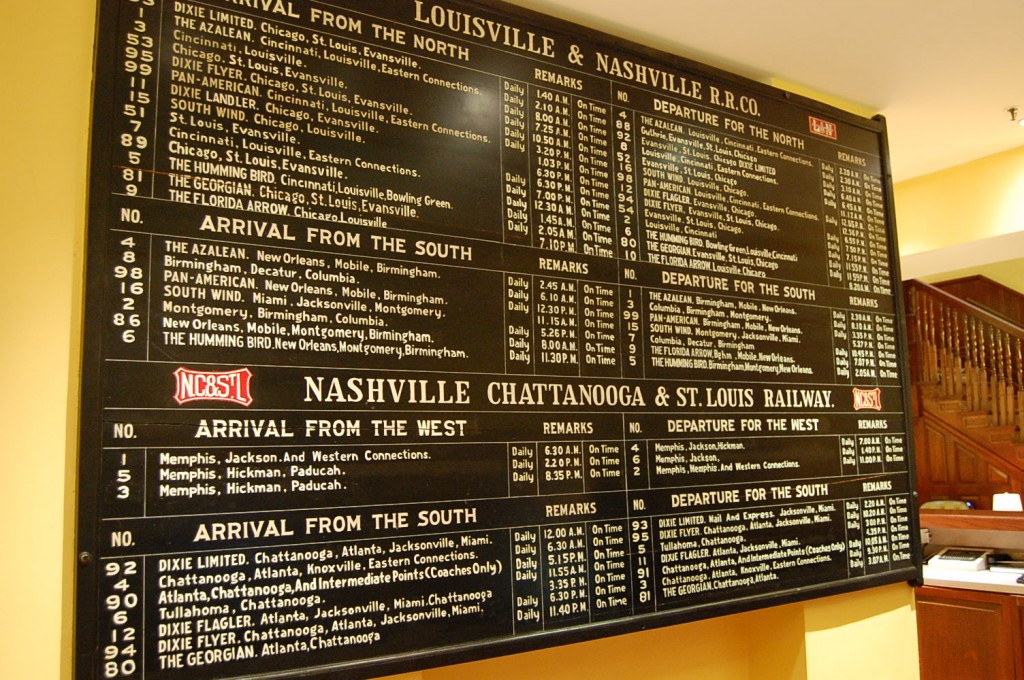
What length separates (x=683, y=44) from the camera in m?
2.52

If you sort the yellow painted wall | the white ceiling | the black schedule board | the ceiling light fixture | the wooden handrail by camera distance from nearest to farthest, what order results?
1. the black schedule board
2. the white ceiling
3. the ceiling light fixture
4. the yellow painted wall
5. the wooden handrail

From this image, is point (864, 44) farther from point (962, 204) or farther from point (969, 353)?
point (969, 353)

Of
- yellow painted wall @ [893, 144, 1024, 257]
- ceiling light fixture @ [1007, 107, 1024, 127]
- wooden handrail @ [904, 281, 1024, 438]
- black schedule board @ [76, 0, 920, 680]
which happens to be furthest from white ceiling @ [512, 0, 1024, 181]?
wooden handrail @ [904, 281, 1024, 438]

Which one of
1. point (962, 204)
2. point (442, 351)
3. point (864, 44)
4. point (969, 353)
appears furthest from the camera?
point (969, 353)

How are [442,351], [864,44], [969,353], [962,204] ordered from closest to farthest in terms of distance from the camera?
[442,351], [864,44], [962,204], [969,353]

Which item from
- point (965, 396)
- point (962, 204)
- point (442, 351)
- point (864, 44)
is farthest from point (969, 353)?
point (442, 351)

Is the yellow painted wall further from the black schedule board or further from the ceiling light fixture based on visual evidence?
the black schedule board

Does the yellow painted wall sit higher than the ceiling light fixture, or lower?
A: lower

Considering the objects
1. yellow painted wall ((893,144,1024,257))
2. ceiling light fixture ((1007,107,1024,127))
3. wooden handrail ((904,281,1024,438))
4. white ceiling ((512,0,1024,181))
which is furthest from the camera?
wooden handrail ((904,281,1024,438))

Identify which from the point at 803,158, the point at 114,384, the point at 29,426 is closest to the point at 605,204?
the point at 803,158

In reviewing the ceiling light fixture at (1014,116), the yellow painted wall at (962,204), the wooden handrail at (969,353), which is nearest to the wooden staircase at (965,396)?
the wooden handrail at (969,353)

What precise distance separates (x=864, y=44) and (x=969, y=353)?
15.5 feet

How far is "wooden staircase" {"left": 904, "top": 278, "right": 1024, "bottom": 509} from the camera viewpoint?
5.98 meters

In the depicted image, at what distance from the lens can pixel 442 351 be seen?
186cm
